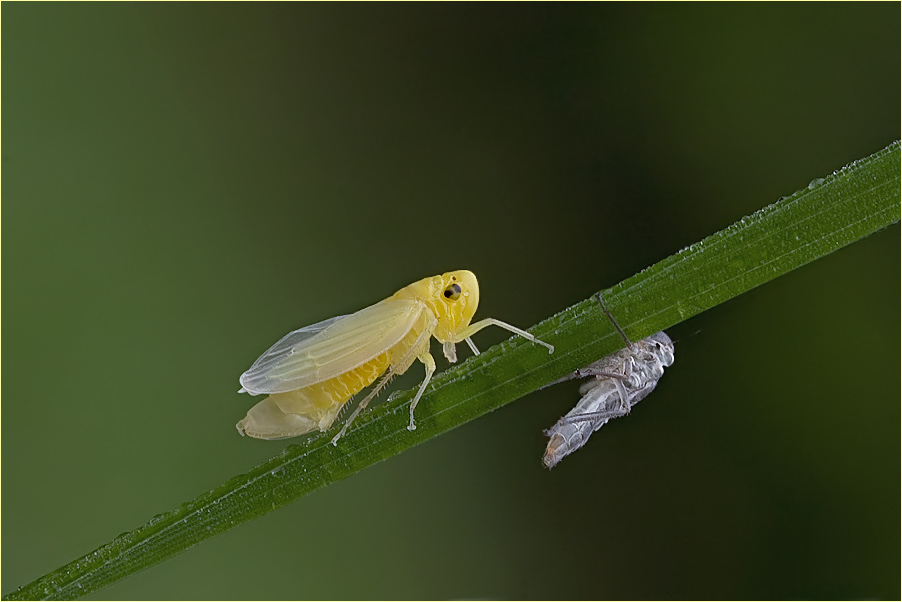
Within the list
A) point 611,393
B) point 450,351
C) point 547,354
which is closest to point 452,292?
point 450,351

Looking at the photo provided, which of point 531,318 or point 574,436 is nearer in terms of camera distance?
point 574,436

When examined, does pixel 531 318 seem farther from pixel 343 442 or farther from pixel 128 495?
pixel 128 495

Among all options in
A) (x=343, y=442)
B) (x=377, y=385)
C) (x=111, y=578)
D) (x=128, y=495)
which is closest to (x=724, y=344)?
(x=377, y=385)

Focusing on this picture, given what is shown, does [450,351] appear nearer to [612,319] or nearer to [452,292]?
[452,292]

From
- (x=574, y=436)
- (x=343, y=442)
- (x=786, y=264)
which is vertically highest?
(x=343, y=442)

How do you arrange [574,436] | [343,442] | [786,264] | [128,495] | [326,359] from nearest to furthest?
1. [786,264]
2. [343,442]
3. [326,359]
4. [574,436]
5. [128,495]

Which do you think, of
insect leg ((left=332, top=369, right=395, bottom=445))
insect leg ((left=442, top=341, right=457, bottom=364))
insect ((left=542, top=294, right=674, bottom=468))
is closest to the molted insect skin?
insect ((left=542, top=294, right=674, bottom=468))

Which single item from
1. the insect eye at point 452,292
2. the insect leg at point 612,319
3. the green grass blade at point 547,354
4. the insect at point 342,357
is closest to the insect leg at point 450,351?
the insect at point 342,357
